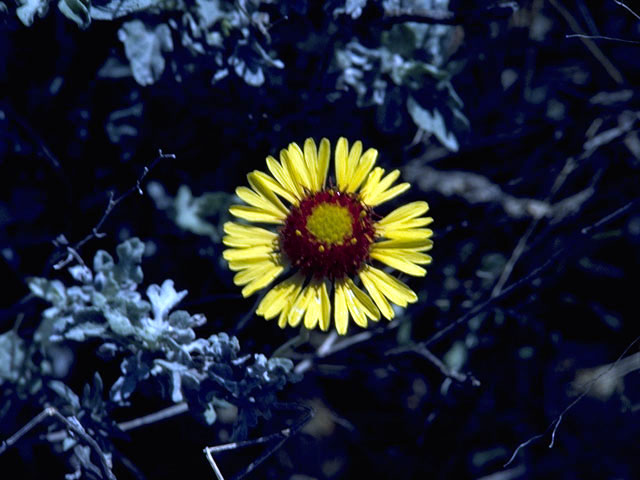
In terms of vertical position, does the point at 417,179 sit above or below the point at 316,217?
below

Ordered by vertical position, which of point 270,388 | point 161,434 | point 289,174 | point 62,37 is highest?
point 62,37

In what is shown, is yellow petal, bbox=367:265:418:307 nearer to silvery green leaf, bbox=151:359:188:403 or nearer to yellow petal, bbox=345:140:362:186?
yellow petal, bbox=345:140:362:186

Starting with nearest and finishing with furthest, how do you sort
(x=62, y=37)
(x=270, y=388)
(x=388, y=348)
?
(x=270, y=388) → (x=62, y=37) → (x=388, y=348)

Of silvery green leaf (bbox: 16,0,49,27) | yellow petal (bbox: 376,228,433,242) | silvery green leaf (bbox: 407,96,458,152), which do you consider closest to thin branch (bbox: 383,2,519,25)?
silvery green leaf (bbox: 407,96,458,152)

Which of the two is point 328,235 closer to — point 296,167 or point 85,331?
point 296,167

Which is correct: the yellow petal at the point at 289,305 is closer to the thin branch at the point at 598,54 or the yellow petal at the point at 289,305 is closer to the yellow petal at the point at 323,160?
the yellow petal at the point at 323,160

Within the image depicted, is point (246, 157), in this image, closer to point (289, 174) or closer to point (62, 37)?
point (289, 174)

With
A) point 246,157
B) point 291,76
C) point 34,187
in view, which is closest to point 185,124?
point 246,157

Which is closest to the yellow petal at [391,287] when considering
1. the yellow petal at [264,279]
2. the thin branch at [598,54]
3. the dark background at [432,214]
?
the yellow petal at [264,279]
